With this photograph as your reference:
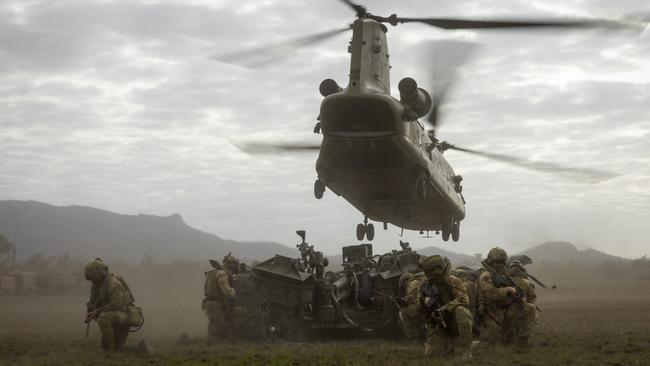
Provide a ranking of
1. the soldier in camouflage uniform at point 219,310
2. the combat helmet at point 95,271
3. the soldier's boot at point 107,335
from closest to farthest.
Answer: the soldier's boot at point 107,335 < the combat helmet at point 95,271 < the soldier in camouflage uniform at point 219,310

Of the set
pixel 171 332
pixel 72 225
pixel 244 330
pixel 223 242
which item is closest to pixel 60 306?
pixel 171 332

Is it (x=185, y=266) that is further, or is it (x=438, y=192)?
(x=185, y=266)

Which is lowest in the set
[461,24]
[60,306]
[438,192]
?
[60,306]

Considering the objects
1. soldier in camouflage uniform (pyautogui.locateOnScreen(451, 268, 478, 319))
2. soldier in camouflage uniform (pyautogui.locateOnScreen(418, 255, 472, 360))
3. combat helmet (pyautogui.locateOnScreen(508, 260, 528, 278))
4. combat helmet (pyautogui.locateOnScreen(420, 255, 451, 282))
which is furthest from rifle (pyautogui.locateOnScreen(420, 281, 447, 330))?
combat helmet (pyautogui.locateOnScreen(508, 260, 528, 278))

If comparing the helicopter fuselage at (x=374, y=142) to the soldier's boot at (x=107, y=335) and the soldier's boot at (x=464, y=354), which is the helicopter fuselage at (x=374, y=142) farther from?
the soldier's boot at (x=464, y=354)

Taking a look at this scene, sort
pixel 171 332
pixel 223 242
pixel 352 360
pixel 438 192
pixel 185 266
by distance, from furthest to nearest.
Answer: pixel 223 242 → pixel 185 266 → pixel 171 332 → pixel 438 192 → pixel 352 360

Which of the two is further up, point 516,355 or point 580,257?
point 580,257

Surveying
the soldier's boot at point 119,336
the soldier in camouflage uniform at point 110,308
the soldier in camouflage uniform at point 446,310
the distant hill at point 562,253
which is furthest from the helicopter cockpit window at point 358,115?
the distant hill at point 562,253

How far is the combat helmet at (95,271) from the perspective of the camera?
12766 mm

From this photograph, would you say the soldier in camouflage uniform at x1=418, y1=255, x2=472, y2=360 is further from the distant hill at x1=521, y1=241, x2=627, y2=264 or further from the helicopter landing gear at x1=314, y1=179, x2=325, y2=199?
the distant hill at x1=521, y1=241, x2=627, y2=264

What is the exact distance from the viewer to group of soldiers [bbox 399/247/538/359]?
1034cm

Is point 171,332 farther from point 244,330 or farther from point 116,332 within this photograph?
point 116,332

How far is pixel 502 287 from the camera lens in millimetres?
12102

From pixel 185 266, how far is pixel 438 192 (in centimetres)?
4000
